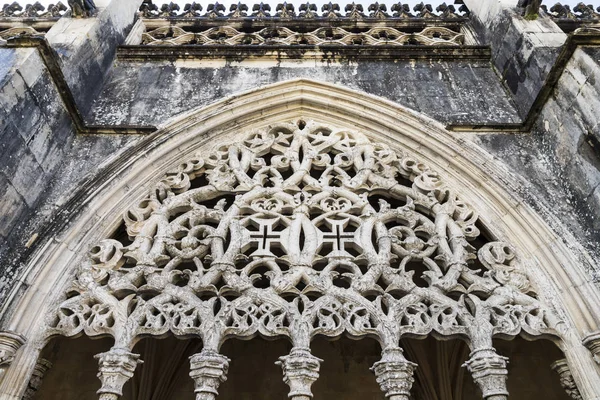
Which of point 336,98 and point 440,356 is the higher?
point 336,98

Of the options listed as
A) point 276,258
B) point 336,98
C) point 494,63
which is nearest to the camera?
point 276,258

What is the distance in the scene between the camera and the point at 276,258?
13.0ft

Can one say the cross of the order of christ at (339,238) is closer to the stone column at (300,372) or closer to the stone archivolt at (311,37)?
the stone column at (300,372)

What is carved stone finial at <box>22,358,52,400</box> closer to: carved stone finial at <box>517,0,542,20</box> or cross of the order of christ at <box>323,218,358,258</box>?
cross of the order of christ at <box>323,218,358,258</box>

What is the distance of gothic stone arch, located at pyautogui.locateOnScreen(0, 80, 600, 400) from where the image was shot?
3521mm

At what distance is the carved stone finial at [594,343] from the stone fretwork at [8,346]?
13.7 ft

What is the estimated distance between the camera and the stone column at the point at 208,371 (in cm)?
329

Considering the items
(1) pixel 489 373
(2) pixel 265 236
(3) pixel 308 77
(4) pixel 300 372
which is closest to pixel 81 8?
(3) pixel 308 77

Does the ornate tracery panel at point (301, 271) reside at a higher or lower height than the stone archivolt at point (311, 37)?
lower

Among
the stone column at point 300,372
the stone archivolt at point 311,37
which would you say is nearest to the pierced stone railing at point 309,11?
the stone archivolt at point 311,37

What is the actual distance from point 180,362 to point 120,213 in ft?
11.7

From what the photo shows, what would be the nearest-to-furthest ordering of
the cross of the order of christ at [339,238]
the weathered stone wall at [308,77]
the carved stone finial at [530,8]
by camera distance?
the cross of the order of christ at [339,238] < the weathered stone wall at [308,77] < the carved stone finial at [530,8]

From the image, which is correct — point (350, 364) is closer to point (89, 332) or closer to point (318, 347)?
point (318, 347)

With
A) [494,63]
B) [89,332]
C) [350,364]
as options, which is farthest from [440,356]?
[89,332]
